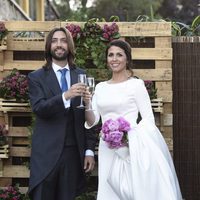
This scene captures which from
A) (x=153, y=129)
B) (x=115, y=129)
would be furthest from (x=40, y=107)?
(x=153, y=129)

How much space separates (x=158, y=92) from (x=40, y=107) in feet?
6.13

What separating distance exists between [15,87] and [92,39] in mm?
950

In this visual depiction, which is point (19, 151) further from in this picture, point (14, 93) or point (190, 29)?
point (190, 29)

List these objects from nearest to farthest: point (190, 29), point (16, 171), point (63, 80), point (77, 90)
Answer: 1. point (77, 90)
2. point (63, 80)
3. point (16, 171)
4. point (190, 29)

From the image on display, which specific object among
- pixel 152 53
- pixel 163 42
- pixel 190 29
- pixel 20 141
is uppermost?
pixel 190 29

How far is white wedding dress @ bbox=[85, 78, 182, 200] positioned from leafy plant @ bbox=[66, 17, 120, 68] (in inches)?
45.4

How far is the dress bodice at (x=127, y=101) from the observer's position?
383 centimetres

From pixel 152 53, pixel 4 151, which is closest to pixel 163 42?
pixel 152 53

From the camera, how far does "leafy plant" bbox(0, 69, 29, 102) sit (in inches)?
198

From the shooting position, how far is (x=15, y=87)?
5.03 meters

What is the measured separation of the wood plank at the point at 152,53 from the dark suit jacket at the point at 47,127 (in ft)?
4.82

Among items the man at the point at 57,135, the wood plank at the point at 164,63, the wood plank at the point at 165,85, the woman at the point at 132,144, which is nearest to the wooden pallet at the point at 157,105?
the wood plank at the point at 165,85

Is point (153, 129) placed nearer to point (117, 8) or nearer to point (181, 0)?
point (117, 8)

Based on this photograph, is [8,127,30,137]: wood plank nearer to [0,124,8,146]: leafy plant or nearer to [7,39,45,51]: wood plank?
[0,124,8,146]: leafy plant
